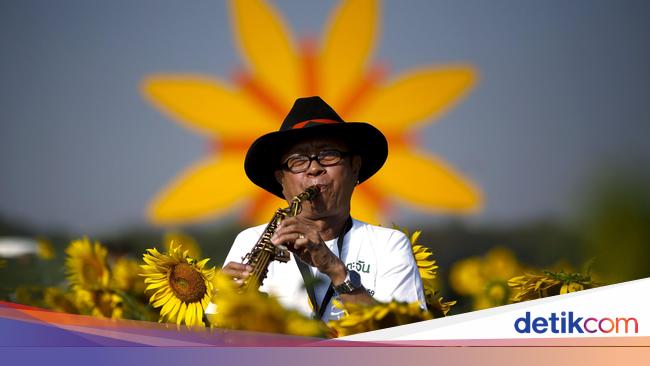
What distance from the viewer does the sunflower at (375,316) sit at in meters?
1.64

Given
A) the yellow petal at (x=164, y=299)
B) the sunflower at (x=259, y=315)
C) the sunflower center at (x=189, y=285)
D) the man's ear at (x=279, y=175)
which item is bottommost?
the sunflower at (x=259, y=315)

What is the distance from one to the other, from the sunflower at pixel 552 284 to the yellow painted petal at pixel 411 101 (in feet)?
1.66

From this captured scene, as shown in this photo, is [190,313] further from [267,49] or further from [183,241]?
[267,49]

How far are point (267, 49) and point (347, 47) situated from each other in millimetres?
225

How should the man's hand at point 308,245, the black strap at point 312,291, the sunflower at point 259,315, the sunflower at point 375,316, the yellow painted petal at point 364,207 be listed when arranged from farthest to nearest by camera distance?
1. the yellow painted petal at point 364,207
2. the black strap at point 312,291
3. the man's hand at point 308,245
4. the sunflower at point 375,316
5. the sunflower at point 259,315

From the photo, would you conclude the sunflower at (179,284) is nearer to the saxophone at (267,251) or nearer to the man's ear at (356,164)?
the saxophone at (267,251)

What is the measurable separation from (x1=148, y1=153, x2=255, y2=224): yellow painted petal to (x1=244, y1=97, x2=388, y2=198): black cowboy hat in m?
0.05

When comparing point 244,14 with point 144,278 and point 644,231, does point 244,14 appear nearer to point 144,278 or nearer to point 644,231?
point 144,278

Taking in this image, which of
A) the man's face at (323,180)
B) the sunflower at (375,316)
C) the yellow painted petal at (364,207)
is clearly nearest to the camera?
the sunflower at (375,316)

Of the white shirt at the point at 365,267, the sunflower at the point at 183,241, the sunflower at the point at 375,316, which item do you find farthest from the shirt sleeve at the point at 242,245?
the sunflower at the point at 375,316

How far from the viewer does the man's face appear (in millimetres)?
2086

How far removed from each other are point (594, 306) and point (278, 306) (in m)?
0.87

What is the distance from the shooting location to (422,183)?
2.18 metres

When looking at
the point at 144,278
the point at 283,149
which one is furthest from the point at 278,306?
the point at 144,278
